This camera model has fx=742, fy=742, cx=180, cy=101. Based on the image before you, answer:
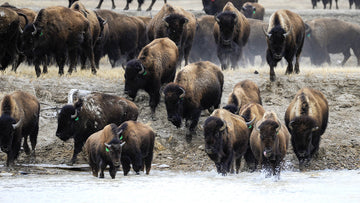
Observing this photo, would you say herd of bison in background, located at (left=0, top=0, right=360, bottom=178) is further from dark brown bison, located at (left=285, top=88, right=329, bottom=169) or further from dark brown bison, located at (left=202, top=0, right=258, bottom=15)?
dark brown bison, located at (left=202, top=0, right=258, bottom=15)

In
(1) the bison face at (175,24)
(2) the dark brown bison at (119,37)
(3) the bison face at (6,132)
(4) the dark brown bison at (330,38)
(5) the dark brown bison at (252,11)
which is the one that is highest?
(1) the bison face at (175,24)

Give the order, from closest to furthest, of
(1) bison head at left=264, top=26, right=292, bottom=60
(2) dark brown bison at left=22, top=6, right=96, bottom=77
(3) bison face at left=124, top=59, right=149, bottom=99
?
(3) bison face at left=124, top=59, right=149, bottom=99, (1) bison head at left=264, top=26, right=292, bottom=60, (2) dark brown bison at left=22, top=6, right=96, bottom=77

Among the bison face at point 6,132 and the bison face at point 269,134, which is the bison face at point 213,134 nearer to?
the bison face at point 269,134

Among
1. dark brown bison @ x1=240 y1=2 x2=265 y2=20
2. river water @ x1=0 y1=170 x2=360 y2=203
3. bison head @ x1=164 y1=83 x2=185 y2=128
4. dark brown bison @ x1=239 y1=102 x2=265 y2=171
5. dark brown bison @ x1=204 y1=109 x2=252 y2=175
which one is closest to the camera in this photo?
river water @ x1=0 y1=170 x2=360 y2=203

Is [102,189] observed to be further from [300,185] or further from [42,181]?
[300,185]

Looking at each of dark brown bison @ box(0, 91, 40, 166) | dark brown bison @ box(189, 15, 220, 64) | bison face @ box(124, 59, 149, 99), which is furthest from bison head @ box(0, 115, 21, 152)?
dark brown bison @ box(189, 15, 220, 64)

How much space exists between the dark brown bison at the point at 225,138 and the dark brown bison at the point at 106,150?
1509 mm

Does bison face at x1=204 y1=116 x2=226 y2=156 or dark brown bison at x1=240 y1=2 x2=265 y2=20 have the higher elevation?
bison face at x1=204 y1=116 x2=226 y2=156

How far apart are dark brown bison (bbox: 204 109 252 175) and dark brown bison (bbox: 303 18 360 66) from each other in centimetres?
1612

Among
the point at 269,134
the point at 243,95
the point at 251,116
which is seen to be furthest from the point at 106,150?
the point at 243,95

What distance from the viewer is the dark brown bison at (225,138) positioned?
1256cm

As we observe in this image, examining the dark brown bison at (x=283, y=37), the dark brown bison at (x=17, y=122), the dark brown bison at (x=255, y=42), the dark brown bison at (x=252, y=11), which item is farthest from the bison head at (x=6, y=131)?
the dark brown bison at (x=252, y=11)

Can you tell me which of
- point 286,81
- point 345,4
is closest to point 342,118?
point 286,81

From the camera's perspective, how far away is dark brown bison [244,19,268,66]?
2830cm
